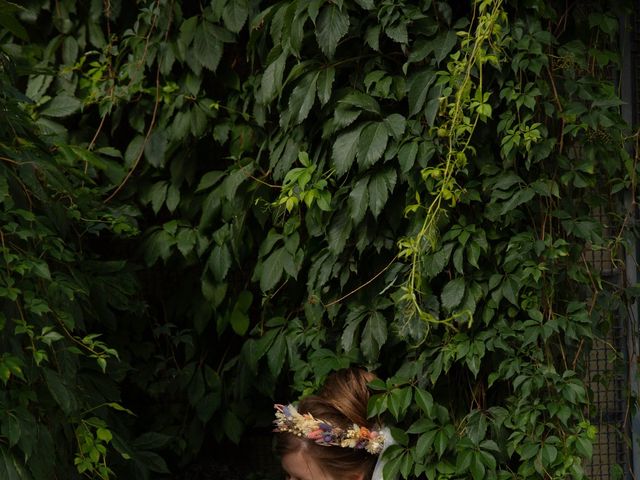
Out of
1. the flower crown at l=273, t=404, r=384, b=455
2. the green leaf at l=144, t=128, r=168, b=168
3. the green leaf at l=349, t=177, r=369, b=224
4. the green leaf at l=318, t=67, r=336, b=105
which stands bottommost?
the flower crown at l=273, t=404, r=384, b=455

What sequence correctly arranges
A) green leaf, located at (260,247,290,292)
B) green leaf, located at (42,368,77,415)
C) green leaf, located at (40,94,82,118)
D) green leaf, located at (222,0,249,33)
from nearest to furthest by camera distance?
green leaf, located at (42,368,77,415) → green leaf, located at (260,247,290,292) → green leaf, located at (222,0,249,33) → green leaf, located at (40,94,82,118)

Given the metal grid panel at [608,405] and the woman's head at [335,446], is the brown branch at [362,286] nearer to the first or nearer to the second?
the woman's head at [335,446]

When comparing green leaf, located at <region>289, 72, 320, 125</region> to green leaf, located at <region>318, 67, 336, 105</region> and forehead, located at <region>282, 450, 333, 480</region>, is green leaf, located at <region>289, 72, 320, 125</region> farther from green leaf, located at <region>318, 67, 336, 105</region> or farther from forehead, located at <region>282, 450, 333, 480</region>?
forehead, located at <region>282, 450, 333, 480</region>

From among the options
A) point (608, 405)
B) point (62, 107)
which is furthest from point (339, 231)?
point (608, 405)

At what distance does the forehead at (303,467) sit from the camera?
3293mm

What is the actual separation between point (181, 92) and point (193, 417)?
1.18 meters

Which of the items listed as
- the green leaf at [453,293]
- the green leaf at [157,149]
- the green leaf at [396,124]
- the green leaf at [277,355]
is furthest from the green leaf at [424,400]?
the green leaf at [157,149]

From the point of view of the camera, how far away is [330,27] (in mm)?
→ 3328

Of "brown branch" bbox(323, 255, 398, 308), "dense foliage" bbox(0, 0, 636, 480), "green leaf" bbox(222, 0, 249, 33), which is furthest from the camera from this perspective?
"green leaf" bbox(222, 0, 249, 33)

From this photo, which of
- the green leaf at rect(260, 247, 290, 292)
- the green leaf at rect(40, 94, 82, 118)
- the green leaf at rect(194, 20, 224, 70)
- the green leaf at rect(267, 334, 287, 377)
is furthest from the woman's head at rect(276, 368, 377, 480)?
the green leaf at rect(40, 94, 82, 118)

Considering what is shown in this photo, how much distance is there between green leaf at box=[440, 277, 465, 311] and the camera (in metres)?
3.27

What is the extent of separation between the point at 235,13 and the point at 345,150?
2.64 feet

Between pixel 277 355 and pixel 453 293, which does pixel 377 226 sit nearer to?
pixel 453 293

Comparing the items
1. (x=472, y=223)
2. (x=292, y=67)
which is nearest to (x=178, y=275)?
(x=292, y=67)
